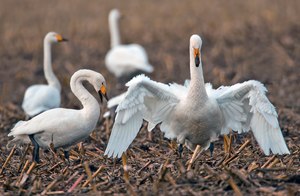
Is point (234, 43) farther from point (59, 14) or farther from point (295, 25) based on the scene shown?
point (59, 14)

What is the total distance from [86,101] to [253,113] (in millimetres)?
1771

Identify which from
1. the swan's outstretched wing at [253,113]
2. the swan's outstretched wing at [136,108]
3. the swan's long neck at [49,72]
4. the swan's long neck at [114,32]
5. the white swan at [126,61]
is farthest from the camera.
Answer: the swan's long neck at [114,32]

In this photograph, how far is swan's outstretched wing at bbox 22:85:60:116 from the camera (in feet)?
34.8

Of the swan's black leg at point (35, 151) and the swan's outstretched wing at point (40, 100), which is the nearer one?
the swan's black leg at point (35, 151)

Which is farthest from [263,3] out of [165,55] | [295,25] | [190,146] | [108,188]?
[108,188]

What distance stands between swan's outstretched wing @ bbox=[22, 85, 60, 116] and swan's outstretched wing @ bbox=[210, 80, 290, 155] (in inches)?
142

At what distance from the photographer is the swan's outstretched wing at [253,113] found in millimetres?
7250

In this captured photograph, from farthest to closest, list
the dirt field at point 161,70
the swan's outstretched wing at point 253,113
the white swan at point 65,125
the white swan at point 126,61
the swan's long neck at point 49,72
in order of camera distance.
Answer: the white swan at point 126,61 → the swan's long neck at point 49,72 → the white swan at point 65,125 → the swan's outstretched wing at point 253,113 → the dirt field at point 161,70

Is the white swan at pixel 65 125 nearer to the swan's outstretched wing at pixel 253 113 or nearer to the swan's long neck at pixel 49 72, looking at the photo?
the swan's outstretched wing at pixel 253 113

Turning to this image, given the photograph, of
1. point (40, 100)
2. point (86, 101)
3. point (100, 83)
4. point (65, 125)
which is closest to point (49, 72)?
point (40, 100)

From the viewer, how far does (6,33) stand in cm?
1812

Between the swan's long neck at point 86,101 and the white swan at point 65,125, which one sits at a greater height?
the swan's long neck at point 86,101

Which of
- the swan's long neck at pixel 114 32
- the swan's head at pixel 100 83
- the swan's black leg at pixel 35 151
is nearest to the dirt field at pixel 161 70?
the swan's black leg at pixel 35 151

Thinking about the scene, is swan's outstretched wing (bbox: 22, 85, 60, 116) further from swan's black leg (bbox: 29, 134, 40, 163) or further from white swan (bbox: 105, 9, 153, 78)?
white swan (bbox: 105, 9, 153, 78)
